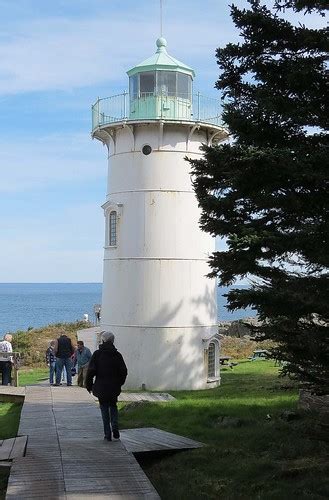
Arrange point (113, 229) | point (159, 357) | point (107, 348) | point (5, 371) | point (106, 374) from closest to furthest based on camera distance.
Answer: point (106, 374), point (107, 348), point (5, 371), point (159, 357), point (113, 229)

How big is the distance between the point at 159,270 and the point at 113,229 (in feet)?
7.51

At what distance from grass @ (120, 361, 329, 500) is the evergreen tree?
4.69 feet

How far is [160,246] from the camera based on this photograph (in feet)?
70.6

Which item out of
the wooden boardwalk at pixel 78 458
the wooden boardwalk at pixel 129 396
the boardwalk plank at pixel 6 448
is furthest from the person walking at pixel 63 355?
the boardwalk plank at pixel 6 448

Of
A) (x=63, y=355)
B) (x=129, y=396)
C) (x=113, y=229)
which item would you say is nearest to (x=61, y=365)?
(x=63, y=355)

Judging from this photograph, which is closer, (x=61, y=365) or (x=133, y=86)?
(x=61, y=365)

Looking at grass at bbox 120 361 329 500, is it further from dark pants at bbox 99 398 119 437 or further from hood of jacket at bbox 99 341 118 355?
hood of jacket at bbox 99 341 118 355

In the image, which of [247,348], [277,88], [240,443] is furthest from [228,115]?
[247,348]

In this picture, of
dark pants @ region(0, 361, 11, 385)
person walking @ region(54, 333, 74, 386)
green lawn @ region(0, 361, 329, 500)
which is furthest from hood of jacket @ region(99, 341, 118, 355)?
dark pants @ region(0, 361, 11, 385)

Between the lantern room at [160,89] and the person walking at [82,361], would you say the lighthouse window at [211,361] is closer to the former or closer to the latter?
the person walking at [82,361]

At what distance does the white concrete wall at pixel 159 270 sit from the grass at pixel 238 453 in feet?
21.3

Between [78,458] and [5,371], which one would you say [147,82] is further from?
[78,458]

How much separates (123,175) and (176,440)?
1256cm

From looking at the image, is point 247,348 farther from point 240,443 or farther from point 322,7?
point 322,7
